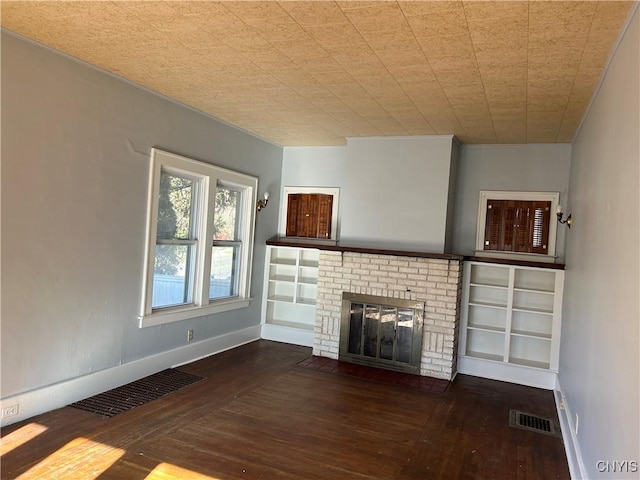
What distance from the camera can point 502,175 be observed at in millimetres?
→ 5676

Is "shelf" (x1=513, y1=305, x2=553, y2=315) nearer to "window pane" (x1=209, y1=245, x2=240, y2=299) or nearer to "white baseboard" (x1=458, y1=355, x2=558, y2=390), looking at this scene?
"white baseboard" (x1=458, y1=355, x2=558, y2=390)

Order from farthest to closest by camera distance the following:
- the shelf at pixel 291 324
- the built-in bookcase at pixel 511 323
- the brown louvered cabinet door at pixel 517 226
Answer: the shelf at pixel 291 324 → the brown louvered cabinet door at pixel 517 226 → the built-in bookcase at pixel 511 323

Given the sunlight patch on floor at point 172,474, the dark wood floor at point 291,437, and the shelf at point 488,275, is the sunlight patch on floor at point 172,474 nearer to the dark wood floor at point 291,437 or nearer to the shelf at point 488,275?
the dark wood floor at point 291,437

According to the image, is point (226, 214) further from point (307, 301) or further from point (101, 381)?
point (101, 381)

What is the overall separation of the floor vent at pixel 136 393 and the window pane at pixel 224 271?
1178 mm

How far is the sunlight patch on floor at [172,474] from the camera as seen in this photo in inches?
110

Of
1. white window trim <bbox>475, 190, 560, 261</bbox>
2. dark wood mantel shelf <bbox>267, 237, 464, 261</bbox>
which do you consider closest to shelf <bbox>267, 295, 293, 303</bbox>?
dark wood mantel shelf <bbox>267, 237, 464, 261</bbox>

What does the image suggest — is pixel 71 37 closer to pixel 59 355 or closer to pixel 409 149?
pixel 59 355

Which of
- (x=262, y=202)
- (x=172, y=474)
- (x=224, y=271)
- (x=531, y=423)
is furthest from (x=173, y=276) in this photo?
(x=531, y=423)

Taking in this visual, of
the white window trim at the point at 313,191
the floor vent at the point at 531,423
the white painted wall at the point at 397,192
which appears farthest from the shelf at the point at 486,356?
the white window trim at the point at 313,191

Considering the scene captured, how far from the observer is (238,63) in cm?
348

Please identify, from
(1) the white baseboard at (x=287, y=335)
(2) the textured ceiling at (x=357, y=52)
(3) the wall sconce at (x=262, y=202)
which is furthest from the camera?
(1) the white baseboard at (x=287, y=335)

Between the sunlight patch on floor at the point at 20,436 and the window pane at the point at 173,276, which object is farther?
Answer: the window pane at the point at 173,276

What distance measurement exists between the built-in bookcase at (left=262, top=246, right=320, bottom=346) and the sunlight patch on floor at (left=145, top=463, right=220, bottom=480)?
3505mm
